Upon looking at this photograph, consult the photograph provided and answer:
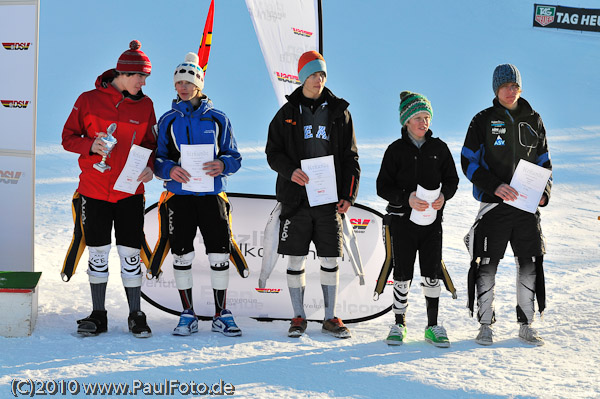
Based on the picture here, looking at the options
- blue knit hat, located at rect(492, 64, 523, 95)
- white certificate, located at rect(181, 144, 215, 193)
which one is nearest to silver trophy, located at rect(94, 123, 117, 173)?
white certificate, located at rect(181, 144, 215, 193)

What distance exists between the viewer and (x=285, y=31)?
4.66 m

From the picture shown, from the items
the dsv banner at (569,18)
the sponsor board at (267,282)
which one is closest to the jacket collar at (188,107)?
the sponsor board at (267,282)

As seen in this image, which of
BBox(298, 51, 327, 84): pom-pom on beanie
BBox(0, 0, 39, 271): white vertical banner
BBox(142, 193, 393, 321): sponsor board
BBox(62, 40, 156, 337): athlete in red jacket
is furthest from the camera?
BBox(142, 193, 393, 321): sponsor board

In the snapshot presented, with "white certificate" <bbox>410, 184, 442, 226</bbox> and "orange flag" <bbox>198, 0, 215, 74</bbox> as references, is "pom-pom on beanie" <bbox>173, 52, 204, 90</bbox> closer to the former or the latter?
"orange flag" <bbox>198, 0, 215, 74</bbox>

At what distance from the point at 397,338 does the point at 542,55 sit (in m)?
16.3

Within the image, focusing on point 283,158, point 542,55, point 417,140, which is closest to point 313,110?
point 283,158

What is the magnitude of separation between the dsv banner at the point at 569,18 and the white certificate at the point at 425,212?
18702 millimetres

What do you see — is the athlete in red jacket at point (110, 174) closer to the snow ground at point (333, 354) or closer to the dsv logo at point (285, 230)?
the snow ground at point (333, 354)

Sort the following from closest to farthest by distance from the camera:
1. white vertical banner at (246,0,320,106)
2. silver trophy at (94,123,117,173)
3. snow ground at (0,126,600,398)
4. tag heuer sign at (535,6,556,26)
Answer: snow ground at (0,126,600,398) < silver trophy at (94,123,117,173) < white vertical banner at (246,0,320,106) < tag heuer sign at (535,6,556,26)

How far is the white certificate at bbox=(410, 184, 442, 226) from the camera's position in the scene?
3.83 m

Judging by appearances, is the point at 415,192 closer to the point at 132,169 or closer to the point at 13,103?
the point at 132,169

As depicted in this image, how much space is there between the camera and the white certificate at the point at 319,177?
3.96m

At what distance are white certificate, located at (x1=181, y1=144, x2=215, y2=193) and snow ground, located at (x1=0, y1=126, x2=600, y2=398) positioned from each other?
2.91ft

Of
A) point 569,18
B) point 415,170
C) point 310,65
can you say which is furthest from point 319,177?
point 569,18
